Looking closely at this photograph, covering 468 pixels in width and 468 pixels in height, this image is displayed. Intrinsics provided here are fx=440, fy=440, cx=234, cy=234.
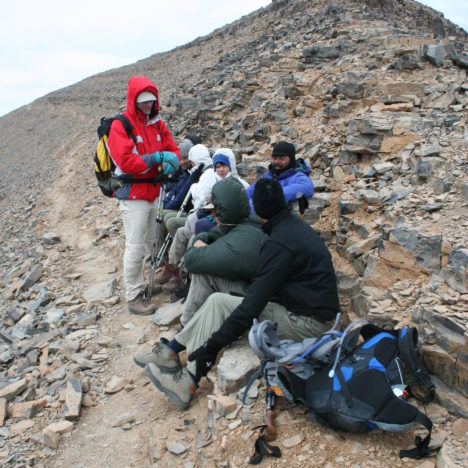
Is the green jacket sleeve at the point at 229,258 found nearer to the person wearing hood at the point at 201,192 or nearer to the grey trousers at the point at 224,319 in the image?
the grey trousers at the point at 224,319

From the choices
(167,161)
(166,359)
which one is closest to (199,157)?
(167,161)

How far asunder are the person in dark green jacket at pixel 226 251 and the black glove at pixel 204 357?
0.63 metres

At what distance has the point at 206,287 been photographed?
4.62m

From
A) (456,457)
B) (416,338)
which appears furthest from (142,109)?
(456,457)

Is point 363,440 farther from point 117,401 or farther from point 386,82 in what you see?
Answer: point 386,82

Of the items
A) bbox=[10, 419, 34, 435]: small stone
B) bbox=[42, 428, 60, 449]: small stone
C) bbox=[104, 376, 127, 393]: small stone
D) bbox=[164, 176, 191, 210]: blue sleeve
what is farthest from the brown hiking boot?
bbox=[42, 428, 60, 449]: small stone

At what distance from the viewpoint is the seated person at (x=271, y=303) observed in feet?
12.5

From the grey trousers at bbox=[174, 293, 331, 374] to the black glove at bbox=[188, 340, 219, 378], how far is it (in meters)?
0.06

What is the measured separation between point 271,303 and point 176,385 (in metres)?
1.18

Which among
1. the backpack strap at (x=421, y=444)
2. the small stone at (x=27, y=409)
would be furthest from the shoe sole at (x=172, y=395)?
the backpack strap at (x=421, y=444)

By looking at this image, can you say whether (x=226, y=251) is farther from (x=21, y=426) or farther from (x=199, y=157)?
(x=199, y=157)

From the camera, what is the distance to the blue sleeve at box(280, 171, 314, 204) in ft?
19.9

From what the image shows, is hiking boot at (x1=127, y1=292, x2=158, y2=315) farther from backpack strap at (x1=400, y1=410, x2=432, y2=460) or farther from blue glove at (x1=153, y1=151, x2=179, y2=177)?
backpack strap at (x1=400, y1=410, x2=432, y2=460)

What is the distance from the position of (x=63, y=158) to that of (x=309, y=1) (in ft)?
49.7
